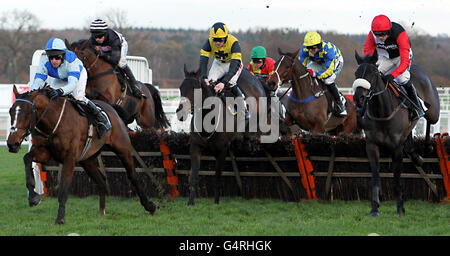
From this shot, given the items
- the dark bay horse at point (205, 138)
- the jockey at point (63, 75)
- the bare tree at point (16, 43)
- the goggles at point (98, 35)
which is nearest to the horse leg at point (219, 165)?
the dark bay horse at point (205, 138)

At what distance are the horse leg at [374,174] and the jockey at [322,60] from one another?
8.43 feet

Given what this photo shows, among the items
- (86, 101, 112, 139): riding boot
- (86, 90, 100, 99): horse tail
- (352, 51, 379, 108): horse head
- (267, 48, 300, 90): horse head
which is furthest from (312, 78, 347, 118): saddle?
(86, 101, 112, 139): riding boot

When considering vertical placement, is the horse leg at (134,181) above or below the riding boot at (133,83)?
below

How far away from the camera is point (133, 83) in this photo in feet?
32.6

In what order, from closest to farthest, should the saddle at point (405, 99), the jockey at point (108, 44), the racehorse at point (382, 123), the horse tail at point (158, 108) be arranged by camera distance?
the racehorse at point (382, 123) < the saddle at point (405, 99) < the jockey at point (108, 44) < the horse tail at point (158, 108)

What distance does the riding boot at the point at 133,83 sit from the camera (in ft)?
32.0

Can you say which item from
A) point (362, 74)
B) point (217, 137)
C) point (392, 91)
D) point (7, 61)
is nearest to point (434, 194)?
point (392, 91)

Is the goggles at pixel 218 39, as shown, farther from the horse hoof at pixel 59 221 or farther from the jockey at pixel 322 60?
the horse hoof at pixel 59 221

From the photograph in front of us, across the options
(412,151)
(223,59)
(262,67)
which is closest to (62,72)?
(223,59)

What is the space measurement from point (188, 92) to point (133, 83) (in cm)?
257

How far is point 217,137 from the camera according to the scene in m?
8.18

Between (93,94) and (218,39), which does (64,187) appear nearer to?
(93,94)

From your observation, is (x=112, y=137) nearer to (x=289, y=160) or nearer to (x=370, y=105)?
(x=289, y=160)

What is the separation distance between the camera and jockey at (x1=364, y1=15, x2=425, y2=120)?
7.19 m
